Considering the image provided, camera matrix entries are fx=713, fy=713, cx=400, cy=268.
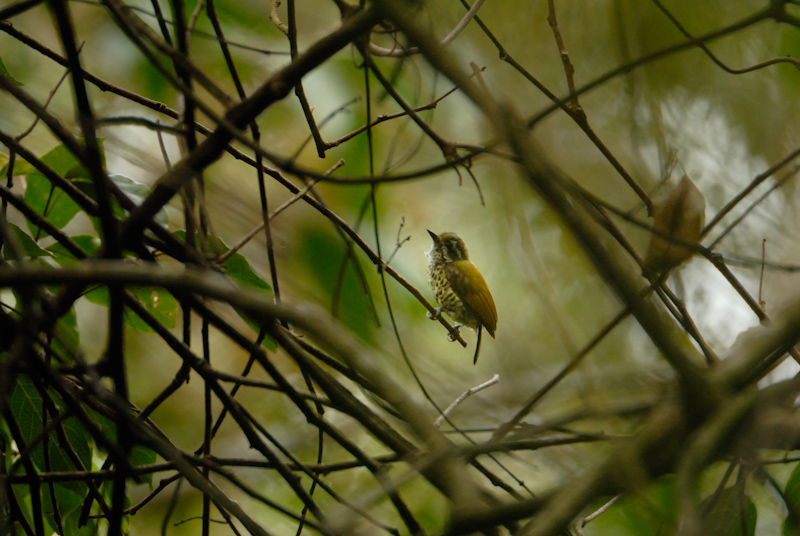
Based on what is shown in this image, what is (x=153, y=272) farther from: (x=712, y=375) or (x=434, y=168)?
(x=712, y=375)

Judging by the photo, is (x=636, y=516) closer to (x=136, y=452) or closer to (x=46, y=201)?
(x=136, y=452)

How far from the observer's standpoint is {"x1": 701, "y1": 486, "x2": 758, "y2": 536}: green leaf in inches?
40.1

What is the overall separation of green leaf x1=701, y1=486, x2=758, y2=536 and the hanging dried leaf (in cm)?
36

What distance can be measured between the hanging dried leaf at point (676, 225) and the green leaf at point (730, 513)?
364 millimetres

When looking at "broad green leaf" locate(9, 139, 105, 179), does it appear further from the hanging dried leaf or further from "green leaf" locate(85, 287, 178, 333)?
the hanging dried leaf

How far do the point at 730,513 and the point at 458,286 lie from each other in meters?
2.80

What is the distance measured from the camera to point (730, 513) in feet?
3.73

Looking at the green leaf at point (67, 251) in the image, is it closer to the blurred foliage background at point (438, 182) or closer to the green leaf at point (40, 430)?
the green leaf at point (40, 430)

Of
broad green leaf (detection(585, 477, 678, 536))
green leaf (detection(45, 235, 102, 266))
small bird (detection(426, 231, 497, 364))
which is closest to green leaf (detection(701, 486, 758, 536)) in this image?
broad green leaf (detection(585, 477, 678, 536))

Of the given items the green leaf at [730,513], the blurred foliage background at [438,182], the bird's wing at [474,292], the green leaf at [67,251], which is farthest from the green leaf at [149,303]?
the bird's wing at [474,292]

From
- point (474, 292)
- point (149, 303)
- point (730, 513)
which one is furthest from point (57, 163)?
point (474, 292)

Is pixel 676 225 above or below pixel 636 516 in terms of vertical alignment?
above

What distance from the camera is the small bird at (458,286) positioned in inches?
149

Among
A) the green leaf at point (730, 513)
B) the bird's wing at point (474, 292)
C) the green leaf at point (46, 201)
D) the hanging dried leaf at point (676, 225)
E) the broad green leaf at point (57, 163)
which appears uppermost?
the bird's wing at point (474, 292)
